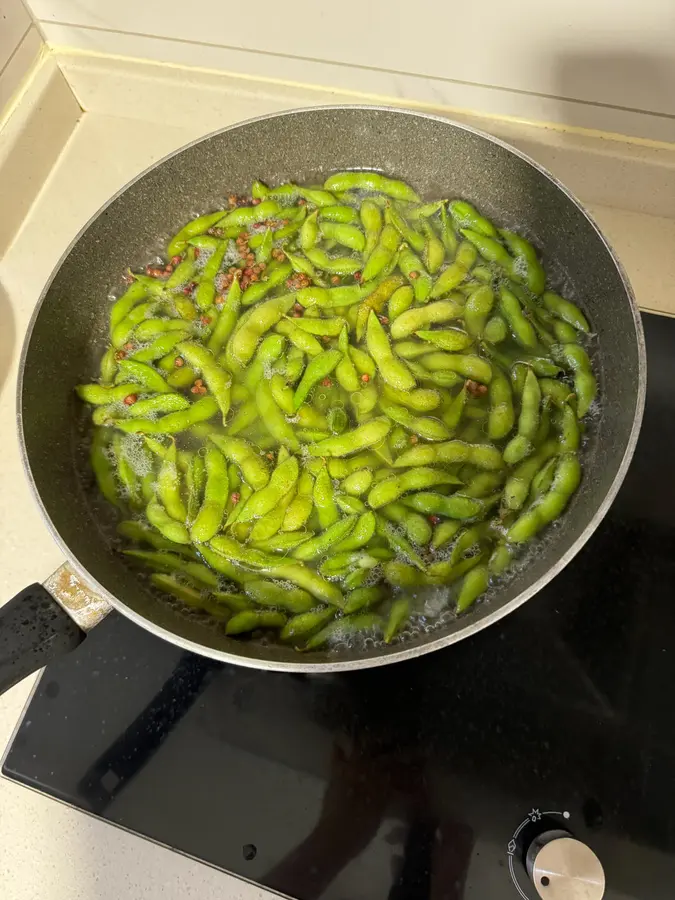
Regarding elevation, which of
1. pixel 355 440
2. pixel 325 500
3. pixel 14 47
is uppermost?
pixel 14 47

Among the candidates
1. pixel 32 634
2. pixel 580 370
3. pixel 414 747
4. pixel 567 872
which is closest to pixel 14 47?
pixel 32 634

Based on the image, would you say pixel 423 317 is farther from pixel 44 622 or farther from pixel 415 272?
pixel 44 622

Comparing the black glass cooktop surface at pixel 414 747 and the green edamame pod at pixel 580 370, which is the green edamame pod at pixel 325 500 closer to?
the black glass cooktop surface at pixel 414 747

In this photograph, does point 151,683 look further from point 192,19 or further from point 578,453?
point 192,19

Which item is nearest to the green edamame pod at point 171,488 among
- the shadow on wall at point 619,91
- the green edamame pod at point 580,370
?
the green edamame pod at point 580,370

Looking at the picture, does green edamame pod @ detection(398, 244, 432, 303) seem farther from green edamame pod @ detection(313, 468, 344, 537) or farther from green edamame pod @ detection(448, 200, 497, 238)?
green edamame pod @ detection(313, 468, 344, 537)

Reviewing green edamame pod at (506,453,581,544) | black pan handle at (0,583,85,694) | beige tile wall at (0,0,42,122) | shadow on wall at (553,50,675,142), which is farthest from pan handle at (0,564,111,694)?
shadow on wall at (553,50,675,142)

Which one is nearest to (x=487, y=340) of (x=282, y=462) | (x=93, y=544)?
(x=282, y=462)
